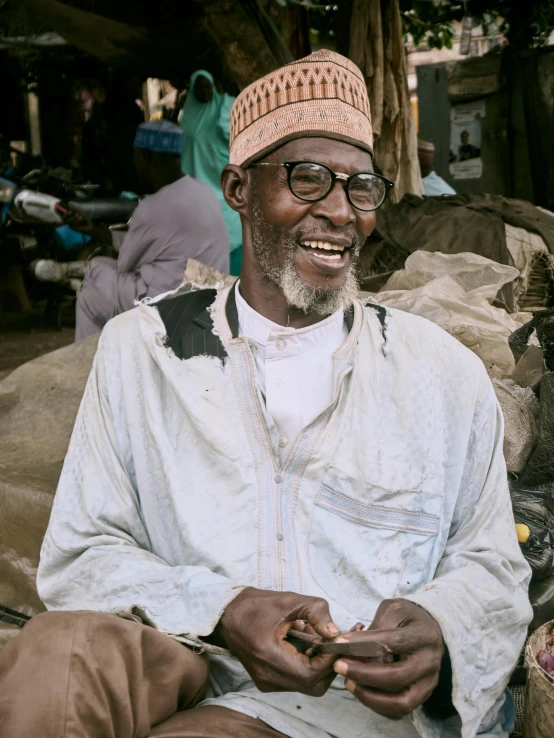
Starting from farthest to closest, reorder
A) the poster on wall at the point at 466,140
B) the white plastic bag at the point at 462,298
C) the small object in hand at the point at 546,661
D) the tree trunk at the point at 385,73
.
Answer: the poster on wall at the point at 466,140, the tree trunk at the point at 385,73, the white plastic bag at the point at 462,298, the small object in hand at the point at 546,661

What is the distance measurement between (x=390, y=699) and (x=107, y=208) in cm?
508

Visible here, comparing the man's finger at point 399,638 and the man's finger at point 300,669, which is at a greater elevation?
the man's finger at point 399,638

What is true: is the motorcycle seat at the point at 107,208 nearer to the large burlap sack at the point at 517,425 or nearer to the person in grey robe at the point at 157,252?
the person in grey robe at the point at 157,252

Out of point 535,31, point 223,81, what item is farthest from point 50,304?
point 535,31

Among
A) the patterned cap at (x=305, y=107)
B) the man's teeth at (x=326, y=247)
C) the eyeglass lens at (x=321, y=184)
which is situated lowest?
the man's teeth at (x=326, y=247)

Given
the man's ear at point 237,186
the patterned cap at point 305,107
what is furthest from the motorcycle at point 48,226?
the patterned cap at point 305,107

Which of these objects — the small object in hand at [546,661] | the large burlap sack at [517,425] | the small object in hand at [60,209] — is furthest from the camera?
the small object in hand at [60,209]

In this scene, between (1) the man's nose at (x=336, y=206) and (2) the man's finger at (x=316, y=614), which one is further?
(1) the man's nose at (x=336, y=206)

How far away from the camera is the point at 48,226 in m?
7.55

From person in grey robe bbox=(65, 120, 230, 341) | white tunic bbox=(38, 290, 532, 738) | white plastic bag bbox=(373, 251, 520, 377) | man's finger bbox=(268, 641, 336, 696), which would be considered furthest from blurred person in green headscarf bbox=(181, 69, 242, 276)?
man's finger bbox=(268, 641, 336, 696)

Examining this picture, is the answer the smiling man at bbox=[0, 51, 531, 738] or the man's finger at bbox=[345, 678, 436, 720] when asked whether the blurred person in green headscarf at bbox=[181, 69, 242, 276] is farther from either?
the man's finger at bbox=[345, 678, 436, 720]

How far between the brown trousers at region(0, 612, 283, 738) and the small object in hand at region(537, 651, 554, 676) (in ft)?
2.25

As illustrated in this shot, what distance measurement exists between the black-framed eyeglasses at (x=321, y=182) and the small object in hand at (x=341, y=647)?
103cm

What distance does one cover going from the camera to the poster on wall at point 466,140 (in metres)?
9.02
